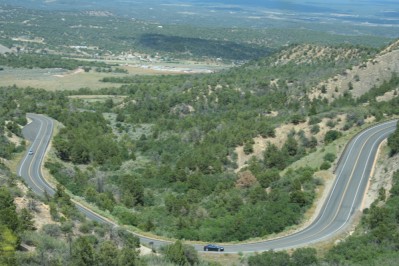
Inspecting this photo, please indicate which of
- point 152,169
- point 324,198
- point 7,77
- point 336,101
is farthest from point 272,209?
point 7,77

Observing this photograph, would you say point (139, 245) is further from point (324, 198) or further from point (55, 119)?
point (55, 119)

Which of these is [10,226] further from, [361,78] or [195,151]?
[361,78]

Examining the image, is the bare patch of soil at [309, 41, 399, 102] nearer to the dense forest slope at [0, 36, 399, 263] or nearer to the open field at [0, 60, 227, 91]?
the dense forest slope at [0, 36, 399, 263]

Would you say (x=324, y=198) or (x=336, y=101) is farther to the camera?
(x=336, y=101)

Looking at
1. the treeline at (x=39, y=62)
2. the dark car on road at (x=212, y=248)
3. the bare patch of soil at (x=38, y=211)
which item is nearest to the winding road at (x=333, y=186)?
the dark car on road at (x=212, y=248)

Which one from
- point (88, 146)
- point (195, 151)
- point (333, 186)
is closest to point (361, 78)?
point (195, 151)

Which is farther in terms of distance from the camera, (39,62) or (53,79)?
(39,62)

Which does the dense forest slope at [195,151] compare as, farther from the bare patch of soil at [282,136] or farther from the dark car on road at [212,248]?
the dark car on road at [212,248]

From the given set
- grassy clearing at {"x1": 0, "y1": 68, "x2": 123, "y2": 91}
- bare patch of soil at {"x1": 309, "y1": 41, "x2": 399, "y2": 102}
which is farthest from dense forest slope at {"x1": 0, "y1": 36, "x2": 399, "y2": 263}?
grassy clearing at {"x1": 0, "y1": 68, "x2": 123, "y2": 91}
